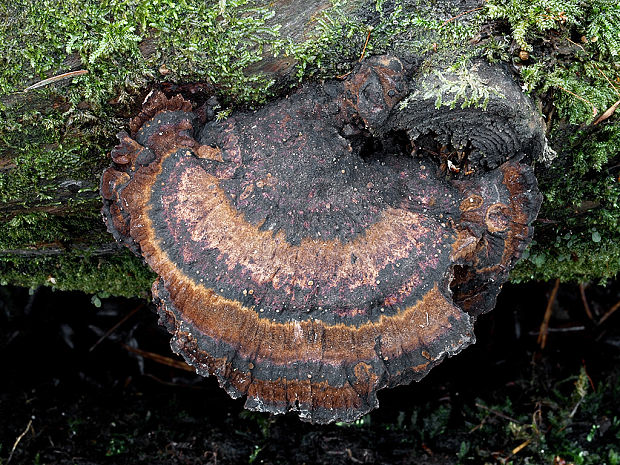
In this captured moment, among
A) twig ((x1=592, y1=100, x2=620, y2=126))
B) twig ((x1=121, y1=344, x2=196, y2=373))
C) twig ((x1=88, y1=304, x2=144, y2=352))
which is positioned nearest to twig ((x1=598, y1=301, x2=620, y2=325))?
twig ((x1=592, y1=100, x2=620, y2=126))

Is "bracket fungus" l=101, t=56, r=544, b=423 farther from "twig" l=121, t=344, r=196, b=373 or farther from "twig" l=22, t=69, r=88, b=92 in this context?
"twig" l=121, t=344, r=196, b=373

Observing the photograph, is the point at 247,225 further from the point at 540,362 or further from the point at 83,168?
the point at 540,362

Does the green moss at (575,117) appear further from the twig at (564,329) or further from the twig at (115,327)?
the twig at (115,327)

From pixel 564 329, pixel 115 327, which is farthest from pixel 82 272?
pixel 564 329

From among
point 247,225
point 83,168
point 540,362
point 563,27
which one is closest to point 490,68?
point 563,27

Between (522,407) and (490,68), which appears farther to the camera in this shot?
(522,407)

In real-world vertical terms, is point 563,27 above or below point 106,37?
below
